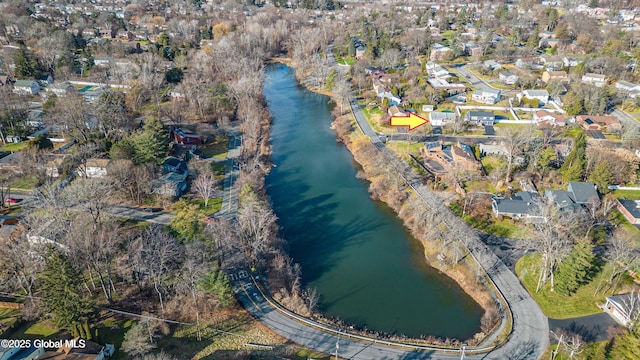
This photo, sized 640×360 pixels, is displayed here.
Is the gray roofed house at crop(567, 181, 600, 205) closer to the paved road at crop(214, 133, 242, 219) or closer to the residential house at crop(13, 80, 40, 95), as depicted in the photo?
the paved road at crop(214, 133, 242, 219)

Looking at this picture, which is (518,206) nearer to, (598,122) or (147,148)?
(598,122)

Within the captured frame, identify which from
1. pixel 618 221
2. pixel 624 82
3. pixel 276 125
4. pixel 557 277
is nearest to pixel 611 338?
pixel 557 277

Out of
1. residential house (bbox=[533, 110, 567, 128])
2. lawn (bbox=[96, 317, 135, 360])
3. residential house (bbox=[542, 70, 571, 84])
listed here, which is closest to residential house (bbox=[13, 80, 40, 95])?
lawn (bbox=[96, 317, 135, 360])

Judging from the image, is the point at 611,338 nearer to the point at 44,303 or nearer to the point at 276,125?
the point at 44,303

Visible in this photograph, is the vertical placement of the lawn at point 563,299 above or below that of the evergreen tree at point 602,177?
below

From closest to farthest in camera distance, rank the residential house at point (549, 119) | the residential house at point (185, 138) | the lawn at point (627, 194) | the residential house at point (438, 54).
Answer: the lawn at point (627, 194)
the residential house at point (185, 138)
the residential house at point (549, 119)
the residential house at point (438, 54)

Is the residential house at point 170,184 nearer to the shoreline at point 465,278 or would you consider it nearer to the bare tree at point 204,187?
the bare tree at point 204,187

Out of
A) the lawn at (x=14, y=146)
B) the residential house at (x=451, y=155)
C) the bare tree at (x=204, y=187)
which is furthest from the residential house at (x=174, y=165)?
the residential house at (x=451, y=155)
